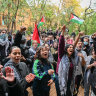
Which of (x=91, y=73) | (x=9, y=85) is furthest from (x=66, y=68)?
(x=9, y=85)

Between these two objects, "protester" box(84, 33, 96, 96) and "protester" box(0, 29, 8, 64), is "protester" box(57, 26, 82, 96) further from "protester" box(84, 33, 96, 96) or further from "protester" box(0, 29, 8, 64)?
"protester" box(0, 29, 8, 64)

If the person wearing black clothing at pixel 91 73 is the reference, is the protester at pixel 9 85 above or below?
above

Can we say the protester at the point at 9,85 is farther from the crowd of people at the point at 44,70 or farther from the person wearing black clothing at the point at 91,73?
the person wearing black clothing at the point at 91,73

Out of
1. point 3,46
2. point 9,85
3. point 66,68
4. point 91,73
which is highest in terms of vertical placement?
point 3,46

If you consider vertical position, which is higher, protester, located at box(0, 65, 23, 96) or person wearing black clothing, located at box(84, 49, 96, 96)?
protester, located at box(0, 65, 23, 96)

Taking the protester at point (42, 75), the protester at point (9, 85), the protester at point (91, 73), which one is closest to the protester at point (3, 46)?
the protester at point (42, 75)

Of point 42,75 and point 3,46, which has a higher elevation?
point 3,46

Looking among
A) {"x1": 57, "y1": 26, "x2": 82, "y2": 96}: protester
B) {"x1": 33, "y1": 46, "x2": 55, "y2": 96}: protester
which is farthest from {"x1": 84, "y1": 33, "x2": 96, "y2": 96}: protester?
{"x1": 33, "y1": 46, "x2": 55, "y2": 96}: protester

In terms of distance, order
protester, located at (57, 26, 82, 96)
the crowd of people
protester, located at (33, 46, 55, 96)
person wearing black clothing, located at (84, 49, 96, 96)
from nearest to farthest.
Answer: the crowd of people < protester, located at (33, 46, 55, 96) < protester, located at (57, 26, 82, 96) < person wearing black clothing, located at (84, 49, 96, 96)

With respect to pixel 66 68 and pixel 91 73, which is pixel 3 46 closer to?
pixel 66 68

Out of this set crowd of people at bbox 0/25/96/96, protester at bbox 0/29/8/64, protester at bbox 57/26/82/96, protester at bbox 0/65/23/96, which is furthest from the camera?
protester at bbox 0/29/8/64

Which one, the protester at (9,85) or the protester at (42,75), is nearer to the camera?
the protester at (9,85)

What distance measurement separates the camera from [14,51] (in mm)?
2592

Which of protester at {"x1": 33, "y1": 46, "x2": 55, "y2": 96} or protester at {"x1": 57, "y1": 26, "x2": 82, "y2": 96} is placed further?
protester at {"x1": 57, "y1": 26, "x2": 82, "y2": 96}
